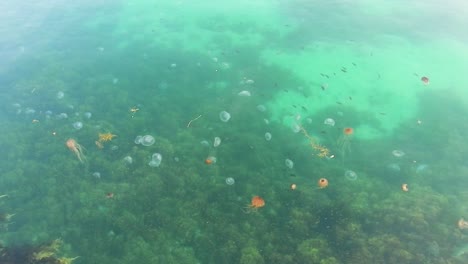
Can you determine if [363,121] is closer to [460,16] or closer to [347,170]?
A: [347,170]

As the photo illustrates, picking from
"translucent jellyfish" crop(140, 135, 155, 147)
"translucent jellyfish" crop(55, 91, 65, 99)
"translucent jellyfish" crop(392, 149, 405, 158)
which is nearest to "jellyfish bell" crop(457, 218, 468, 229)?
"translucent jellyfish" crop(392, 149, 405, 158)

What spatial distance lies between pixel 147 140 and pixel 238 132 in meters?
3.90

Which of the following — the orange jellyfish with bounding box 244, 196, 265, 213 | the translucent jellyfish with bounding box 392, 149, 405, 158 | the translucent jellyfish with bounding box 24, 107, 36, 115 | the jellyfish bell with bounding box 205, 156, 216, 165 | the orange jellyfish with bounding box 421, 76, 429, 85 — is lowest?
the orange jellyfish with bounding box 244, 196, 265, 213

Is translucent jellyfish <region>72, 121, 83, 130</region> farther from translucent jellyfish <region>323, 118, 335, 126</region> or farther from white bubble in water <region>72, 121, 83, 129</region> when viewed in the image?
translucent jellyfish <region>323, 118, 335, 126</region>

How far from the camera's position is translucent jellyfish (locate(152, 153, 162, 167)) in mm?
12174

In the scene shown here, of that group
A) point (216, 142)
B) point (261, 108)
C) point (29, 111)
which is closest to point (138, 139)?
point (216, 142)

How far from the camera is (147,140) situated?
42.8ft

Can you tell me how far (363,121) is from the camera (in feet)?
48.9

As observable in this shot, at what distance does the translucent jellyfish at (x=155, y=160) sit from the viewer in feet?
39.9

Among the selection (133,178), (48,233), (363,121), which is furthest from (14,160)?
(363,121)

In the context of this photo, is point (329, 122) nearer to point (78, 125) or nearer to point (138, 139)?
point (138, 139)

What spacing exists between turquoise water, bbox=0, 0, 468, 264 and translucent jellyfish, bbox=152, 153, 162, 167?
6.3 inches

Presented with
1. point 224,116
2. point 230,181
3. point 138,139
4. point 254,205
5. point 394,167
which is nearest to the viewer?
point 254,205

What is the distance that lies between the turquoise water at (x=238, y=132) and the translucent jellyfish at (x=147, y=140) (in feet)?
0.81
